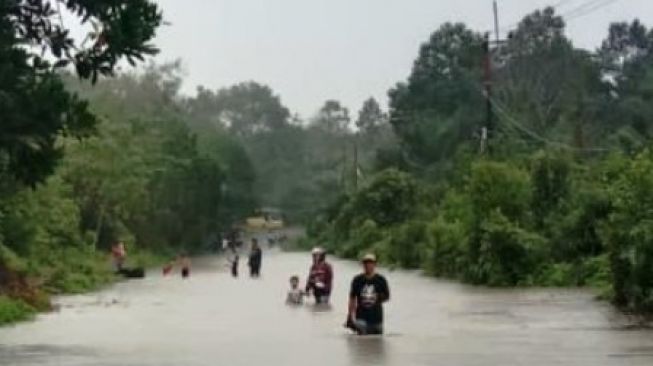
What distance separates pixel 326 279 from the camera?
33.6 metres

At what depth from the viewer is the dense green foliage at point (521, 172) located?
37375mm

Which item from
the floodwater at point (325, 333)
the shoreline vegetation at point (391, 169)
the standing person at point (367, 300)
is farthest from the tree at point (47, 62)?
the standing person at point (367, 300)

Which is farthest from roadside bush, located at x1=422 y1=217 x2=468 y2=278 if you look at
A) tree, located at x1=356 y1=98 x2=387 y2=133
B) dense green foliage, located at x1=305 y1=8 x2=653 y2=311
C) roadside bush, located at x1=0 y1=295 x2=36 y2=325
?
tree, located at x1=356 y1=98 x2=387 y2=133

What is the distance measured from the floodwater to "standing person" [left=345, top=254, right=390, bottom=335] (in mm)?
272

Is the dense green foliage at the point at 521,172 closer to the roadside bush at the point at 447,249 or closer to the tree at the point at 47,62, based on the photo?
the roadside bush at the point at 447,249

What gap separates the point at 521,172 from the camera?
149 ft

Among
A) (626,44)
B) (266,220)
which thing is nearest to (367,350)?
(626,44)

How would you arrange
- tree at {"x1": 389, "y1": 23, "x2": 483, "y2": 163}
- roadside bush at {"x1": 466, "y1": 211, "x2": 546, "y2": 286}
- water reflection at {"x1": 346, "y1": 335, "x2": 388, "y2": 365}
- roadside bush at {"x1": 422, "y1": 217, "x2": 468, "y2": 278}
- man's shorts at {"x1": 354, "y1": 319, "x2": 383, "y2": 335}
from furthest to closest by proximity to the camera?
1. tree at {"x1": 389, "y1": 23, "x2": 483, "y2": 163}
2. roadside bush at {"x1": 422, "y1": 217, "x2": 468, "y2": 278}
3. roadside bush at {"x1": 466, "y1": 211, "x2": 546, "y2": 286}
4. man's shorts at {"x1": 354, "y1": 319, "x2": 383, "y2": 335}
5. water reflection at {"x1": 346, "y1": 335, "x2": 388, "y2": 365}

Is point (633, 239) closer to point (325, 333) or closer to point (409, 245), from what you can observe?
point (325, 333)

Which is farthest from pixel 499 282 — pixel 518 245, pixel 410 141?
pixel 410 141

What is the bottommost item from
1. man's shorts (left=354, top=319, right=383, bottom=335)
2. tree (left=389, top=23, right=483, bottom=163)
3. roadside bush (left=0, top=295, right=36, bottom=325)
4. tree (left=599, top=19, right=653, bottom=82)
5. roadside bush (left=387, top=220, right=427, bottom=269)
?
man's shorts (left=354, top=319, right=383, bottom=335)

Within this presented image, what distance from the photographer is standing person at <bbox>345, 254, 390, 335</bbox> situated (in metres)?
22.8

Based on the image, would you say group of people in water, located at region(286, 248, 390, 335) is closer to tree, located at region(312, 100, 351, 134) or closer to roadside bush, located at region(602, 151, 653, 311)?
roadside bush, located at region(602, 151, 653, 311)

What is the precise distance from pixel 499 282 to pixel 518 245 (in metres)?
1.26
